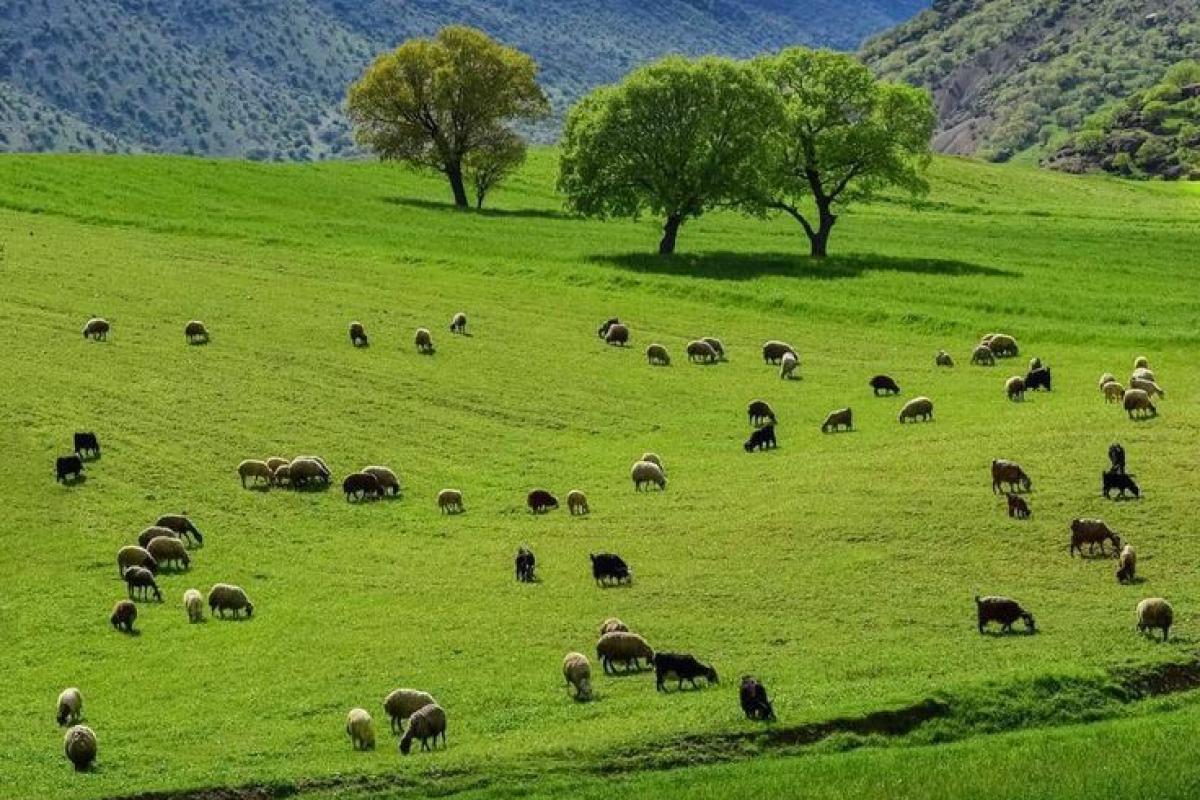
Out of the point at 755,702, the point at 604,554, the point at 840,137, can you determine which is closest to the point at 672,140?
the point at 840,137

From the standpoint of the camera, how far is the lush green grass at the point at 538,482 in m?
33.1

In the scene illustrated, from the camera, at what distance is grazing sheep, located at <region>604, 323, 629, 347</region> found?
7244 centimetres

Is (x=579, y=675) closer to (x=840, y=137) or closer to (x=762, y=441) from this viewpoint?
(x=762, y=441)

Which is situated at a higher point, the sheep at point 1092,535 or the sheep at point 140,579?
the sheep at point 1092,535

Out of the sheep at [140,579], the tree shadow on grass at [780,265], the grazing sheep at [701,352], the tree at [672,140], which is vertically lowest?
the sheep at [140,579]

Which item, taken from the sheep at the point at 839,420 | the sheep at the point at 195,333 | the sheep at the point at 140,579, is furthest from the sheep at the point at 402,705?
the sheep at the point at 195,333

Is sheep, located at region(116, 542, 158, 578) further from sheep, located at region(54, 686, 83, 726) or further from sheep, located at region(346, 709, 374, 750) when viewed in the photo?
sheep, located at region(346, 709, 374, 750)

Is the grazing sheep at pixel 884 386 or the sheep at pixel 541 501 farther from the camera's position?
the grazing sheep at pixel 884 386

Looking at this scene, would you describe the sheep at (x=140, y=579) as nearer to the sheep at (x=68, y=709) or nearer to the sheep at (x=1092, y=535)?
the sheep at (x=68, y=709)

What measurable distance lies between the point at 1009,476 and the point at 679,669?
16487mm

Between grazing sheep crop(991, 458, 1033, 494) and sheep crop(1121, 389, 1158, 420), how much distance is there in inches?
440

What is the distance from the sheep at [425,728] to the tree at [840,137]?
65904 mm

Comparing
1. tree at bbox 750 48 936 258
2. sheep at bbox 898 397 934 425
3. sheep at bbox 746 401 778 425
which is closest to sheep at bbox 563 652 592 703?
sheep at bbox 746 401 778 425

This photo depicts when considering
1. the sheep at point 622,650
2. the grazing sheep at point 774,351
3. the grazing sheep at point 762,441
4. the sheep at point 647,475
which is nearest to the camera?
the sheep at point 622,650
